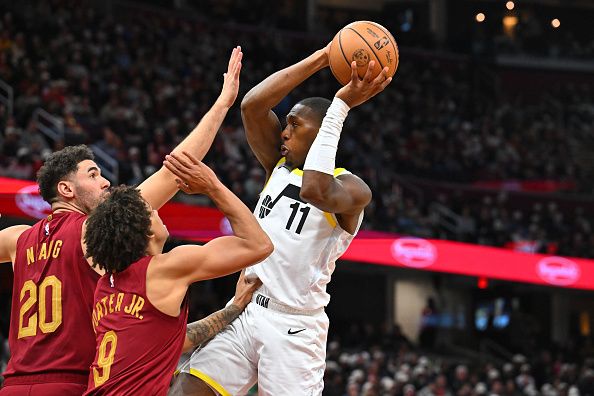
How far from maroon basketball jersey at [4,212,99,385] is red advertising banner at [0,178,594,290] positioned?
6876mm

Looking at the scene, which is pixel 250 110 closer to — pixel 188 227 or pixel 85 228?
pixel 85 228

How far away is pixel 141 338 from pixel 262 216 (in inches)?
58.4

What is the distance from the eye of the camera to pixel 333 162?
5.41m

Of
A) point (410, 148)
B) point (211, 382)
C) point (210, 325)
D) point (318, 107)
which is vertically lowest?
point (410, 148)

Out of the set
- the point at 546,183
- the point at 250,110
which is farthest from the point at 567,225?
the point at 250,110

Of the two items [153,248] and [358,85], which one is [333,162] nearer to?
[358,85]

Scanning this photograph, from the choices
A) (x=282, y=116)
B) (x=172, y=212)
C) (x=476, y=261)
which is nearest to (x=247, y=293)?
(x=172, y=212)

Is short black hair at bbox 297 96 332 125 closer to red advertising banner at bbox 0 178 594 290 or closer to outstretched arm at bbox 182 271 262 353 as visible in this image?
outstretched arm at bbox 182 271 262 353

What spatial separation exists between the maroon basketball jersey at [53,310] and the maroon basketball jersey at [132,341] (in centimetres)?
31

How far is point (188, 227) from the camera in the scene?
14242 millimetres

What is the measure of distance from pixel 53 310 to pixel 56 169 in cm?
69

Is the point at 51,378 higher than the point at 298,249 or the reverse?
the reverse

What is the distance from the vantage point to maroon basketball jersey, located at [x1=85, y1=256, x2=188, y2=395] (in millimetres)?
4535

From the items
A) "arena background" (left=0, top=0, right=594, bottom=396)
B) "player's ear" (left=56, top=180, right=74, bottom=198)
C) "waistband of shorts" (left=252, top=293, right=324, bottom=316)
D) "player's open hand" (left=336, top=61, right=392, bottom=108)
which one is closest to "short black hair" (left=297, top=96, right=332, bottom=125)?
"player's open hand" (left=336, top=61, right=392, bottom=108)
